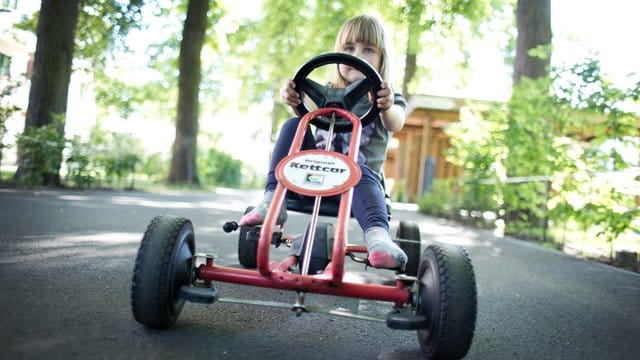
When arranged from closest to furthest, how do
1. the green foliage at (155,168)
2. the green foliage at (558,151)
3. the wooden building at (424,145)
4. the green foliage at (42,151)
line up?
the green foliage at (558,151) < the green foliage at (42,151) < the green foliage at (155,168) < the wooden building at (424,145)

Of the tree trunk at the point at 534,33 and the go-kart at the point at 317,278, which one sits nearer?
the go-kart at the point at 317,278

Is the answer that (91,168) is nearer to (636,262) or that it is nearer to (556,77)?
(556,77)

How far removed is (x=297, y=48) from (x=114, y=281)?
17.9 metres

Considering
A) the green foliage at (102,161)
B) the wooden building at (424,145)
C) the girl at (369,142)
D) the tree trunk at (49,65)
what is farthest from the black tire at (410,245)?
the wooden building at (424,145)

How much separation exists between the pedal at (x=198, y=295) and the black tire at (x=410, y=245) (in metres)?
1.56

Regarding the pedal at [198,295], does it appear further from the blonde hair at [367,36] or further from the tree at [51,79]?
the tree at [51,79]

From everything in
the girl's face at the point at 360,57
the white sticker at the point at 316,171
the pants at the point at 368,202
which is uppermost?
the girl's face at the point at 360,57

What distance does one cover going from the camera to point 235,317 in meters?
2.33

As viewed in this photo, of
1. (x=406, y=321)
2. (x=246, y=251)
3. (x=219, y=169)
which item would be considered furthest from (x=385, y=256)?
(x=219, y=169)

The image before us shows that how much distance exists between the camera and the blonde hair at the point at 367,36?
293 centimetres

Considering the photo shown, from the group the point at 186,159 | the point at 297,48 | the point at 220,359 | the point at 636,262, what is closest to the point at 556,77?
the point at 636,262

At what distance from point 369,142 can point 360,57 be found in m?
0.47

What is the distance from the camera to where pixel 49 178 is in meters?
8.97

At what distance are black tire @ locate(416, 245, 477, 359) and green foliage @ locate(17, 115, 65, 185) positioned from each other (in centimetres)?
817
